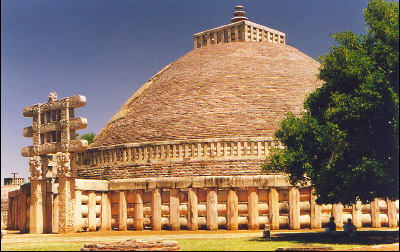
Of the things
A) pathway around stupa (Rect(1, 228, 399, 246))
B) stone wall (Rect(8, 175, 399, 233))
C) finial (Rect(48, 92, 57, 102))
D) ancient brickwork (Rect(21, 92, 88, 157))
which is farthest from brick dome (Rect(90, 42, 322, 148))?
pathway around stupa (Rect(1, 228, 399, 246))

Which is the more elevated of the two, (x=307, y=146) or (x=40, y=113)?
(x=40, y=113)

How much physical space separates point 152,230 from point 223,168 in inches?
169

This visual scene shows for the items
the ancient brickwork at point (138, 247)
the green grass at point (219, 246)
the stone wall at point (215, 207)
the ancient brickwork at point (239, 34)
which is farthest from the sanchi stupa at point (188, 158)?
the ancient brickwork at point (138, 247)

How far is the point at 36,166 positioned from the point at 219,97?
31.2ft

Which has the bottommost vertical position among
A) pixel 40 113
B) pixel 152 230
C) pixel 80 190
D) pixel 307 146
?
pixel 152 230

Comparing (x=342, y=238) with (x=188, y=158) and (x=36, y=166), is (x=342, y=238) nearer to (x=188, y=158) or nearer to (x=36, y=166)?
(x=188, y=158)

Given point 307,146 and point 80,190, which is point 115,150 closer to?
point 80,190

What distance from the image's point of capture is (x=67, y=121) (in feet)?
74.0

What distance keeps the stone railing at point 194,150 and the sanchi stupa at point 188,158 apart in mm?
46

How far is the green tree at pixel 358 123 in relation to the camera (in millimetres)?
15680

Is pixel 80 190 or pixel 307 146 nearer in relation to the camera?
pixel 307 146

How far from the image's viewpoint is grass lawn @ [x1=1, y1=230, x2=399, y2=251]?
14242 mm

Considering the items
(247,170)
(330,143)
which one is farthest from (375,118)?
(247,170)

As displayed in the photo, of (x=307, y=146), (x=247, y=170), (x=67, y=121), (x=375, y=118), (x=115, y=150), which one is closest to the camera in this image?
(x=375, y=118)
